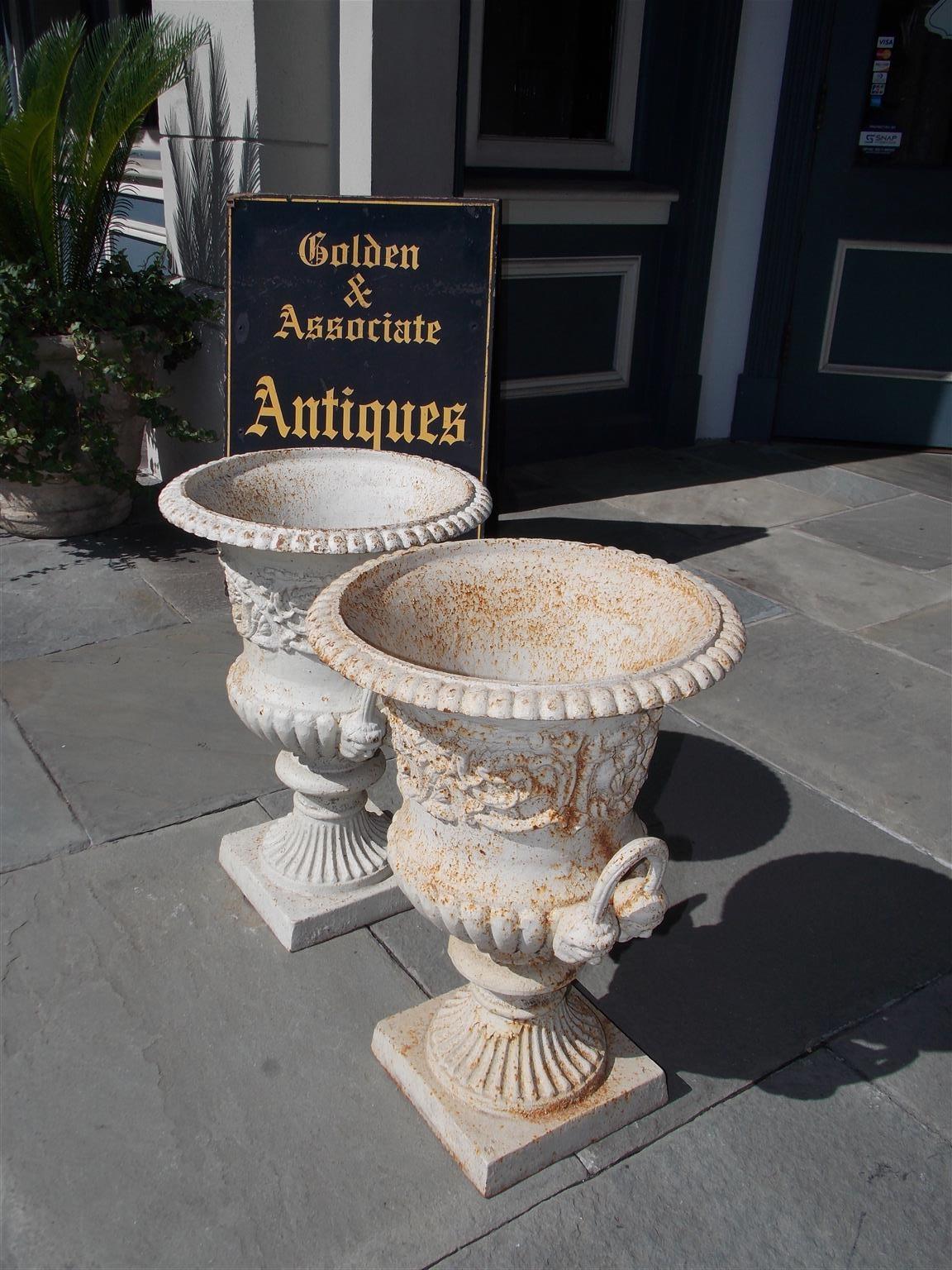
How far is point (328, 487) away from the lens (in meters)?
2.67

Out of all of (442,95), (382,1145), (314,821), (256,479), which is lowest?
(382,1145)

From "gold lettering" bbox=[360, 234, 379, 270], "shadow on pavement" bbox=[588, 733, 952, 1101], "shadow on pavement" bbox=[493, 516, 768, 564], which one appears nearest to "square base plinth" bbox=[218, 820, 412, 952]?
"shadow on pavement" bbox=[588, 733, 952, 1101]

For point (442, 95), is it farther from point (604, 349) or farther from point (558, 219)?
point (604, 349)

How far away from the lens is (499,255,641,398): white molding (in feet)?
19.3

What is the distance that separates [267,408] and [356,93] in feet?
5.23

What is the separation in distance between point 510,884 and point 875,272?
582cm

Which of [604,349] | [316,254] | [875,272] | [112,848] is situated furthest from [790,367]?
[112,848]

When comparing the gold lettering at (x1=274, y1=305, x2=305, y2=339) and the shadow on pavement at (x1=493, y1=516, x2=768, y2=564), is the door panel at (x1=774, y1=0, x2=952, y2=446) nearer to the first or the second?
the shadow on pavement at (x1=493, y1=516, x2=768, y2=564)

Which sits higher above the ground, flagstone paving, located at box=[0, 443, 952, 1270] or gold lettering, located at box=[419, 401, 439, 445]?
gold lettering, located at box=[419, 401, 439, 445]

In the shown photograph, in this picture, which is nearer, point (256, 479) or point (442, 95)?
point (256, 479)

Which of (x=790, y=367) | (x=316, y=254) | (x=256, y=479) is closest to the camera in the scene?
(x=256, y=479)

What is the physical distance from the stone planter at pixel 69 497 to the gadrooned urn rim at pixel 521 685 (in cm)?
352

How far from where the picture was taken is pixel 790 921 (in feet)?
8.77

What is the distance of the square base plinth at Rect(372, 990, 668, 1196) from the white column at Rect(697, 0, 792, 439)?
17.4 ft
